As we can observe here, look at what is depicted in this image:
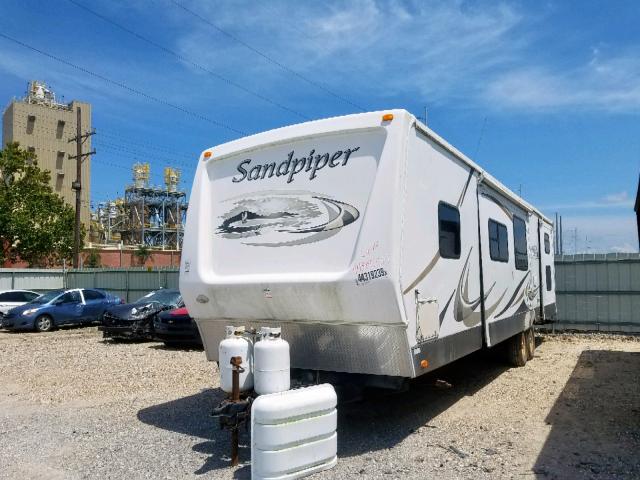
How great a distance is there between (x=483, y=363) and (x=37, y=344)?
1124 cm

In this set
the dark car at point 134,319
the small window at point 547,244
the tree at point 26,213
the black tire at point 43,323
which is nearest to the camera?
the small window at point 547,244

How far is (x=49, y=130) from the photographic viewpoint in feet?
193

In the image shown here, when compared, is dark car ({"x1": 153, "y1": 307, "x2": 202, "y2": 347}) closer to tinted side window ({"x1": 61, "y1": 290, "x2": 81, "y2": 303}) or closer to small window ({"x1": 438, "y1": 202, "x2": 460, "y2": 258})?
tinted side window ({"x1": 61, "y1": 290, "x2": 81, "y2": 303})

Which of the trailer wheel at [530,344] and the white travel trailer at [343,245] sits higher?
the white travel trailer at [343,245]

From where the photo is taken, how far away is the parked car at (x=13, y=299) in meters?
20.1

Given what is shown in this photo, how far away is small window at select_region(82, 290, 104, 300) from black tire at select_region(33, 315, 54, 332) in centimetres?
140

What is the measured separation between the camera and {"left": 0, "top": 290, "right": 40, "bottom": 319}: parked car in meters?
20.1

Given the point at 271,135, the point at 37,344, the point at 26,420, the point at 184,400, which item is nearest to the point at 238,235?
the point at 271,135

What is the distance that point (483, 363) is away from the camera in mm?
10367

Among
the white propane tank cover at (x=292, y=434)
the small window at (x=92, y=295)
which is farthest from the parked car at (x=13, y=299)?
the white propane tank cover at (x=292, y=434)

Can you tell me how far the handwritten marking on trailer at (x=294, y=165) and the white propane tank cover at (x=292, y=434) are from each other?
2.10 m

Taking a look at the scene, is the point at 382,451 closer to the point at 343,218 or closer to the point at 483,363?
the point at 343,218

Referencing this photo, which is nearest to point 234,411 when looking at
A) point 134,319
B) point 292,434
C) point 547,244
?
point 292,434

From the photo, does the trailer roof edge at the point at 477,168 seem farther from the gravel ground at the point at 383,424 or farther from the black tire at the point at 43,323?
the black tire at the point at 43,323
